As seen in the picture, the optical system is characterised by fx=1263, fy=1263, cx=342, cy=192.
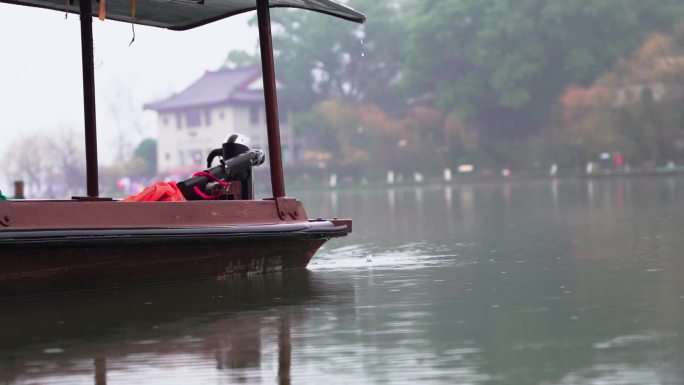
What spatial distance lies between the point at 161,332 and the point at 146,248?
1.45 metres

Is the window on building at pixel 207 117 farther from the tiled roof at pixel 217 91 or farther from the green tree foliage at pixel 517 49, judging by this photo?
the green tree foliage at pixel 517 49

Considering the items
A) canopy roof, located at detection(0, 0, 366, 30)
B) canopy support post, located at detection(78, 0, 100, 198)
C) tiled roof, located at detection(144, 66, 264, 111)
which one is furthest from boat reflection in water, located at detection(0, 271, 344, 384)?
tiled roof, located at detection(144, 66, 264, 111)

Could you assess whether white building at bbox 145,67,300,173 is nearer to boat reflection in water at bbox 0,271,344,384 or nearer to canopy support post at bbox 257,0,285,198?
canopy support post at bbox 257,0,285,198

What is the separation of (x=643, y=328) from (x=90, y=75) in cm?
362

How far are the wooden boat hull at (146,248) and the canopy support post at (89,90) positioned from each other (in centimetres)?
51

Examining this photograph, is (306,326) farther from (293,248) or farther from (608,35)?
(608,35)

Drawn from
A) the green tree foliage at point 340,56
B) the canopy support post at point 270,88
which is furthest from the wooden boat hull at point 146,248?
the green tree foliage at point 340,56

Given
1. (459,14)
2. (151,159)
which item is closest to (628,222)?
(459,14)

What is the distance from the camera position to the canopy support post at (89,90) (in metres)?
7.18

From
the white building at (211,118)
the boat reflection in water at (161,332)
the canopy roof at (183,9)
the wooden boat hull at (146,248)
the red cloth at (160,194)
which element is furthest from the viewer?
the white building at (211,118)

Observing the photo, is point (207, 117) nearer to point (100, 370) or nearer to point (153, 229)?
point (153, 229)

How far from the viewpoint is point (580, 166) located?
Result: 3878 cm

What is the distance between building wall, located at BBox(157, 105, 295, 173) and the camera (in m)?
49.2

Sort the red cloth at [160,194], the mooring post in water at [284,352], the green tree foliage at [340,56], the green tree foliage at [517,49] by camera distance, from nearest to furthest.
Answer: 1. the mooring post in water at [284,352]
2. the red cloth at [160,194]
3. the green tree foliage at [517,49]
4. the green tree foliage at [340,56]
